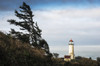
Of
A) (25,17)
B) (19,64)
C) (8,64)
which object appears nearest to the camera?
(8,64)

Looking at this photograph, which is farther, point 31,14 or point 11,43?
point 31,14

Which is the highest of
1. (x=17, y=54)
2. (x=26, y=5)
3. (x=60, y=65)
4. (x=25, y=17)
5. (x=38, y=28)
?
(x=26, y=5)

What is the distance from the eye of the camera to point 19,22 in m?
28.8

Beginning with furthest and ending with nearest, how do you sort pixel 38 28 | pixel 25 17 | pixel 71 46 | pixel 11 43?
pixel 71 46 → pixel 25 17 → pixel 38 28 → pixel 11 43

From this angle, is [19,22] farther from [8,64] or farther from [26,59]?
[8,64]

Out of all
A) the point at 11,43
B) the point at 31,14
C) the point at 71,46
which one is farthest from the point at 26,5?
the point at 71,46

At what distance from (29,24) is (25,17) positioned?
1.37m

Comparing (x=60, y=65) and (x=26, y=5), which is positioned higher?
(x=26, y=5)

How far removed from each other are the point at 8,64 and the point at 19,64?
1041 mm

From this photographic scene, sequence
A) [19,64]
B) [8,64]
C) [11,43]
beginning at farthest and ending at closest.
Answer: [11,43] < [19,64] < [8,64]

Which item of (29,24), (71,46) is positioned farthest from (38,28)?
(71,46)

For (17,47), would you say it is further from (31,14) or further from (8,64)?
(31,14)

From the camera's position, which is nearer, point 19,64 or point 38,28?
point 19,64

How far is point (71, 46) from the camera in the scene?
78438 mm
